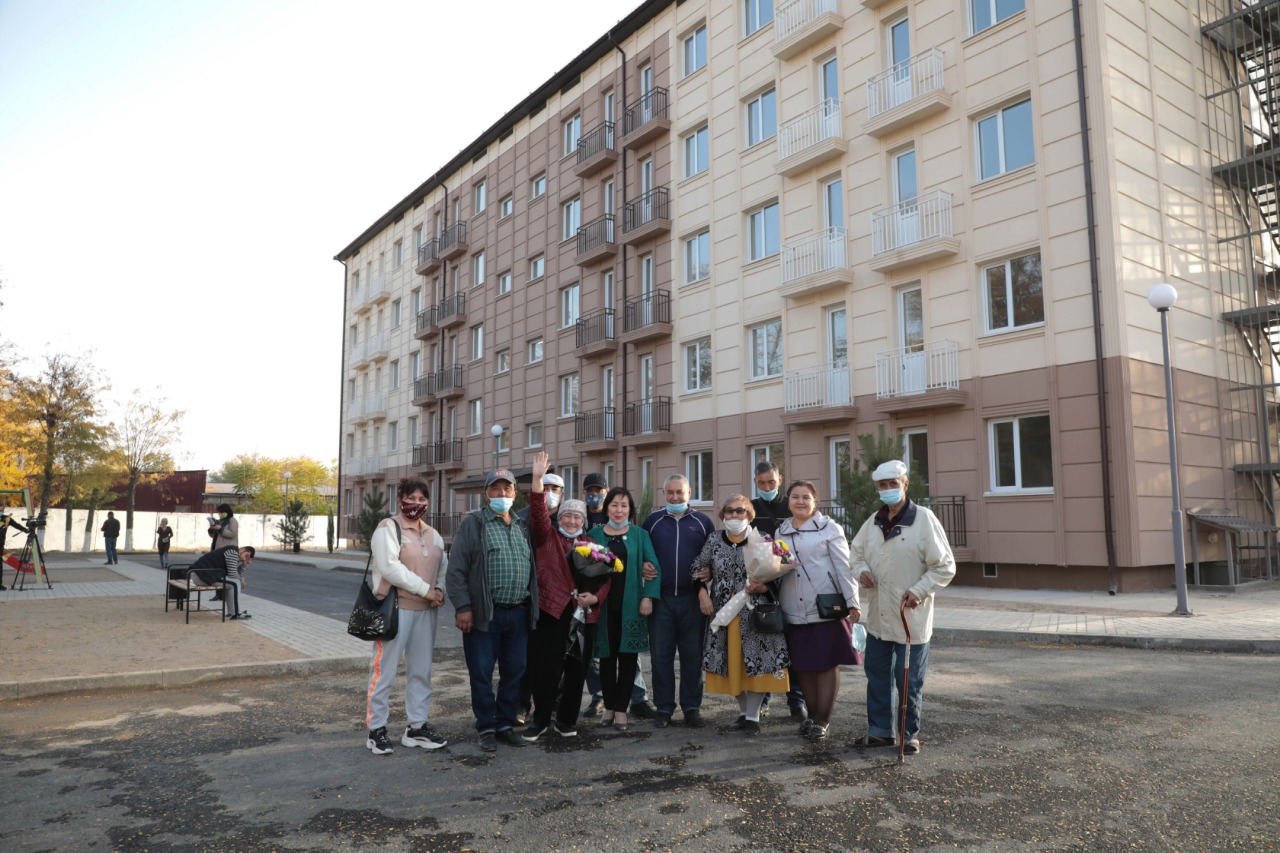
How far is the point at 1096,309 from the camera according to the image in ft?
53.2

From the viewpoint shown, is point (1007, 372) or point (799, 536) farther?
point (1007, 372)

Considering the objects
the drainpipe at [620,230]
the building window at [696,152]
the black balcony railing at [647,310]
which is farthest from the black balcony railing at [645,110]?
the black balcony railing at [647,310]

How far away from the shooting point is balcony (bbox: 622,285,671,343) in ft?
85.4

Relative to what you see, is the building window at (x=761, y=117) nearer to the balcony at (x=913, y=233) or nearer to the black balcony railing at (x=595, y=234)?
the balcony at (x=913, y=233)

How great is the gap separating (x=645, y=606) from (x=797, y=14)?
19.9 meters

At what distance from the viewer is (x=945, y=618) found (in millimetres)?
12914

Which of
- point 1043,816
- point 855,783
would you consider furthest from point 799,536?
point 1043,816

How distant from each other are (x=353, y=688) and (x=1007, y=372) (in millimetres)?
13924

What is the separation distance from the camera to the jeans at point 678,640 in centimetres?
684

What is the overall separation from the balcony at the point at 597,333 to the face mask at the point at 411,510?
21.4m

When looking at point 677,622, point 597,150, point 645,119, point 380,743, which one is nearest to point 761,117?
point 645,119

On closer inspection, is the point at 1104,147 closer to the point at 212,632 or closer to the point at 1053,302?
the point at 1053,302

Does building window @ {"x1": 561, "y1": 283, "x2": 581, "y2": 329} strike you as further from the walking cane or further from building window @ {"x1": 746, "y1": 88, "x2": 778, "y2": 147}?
the walking cane

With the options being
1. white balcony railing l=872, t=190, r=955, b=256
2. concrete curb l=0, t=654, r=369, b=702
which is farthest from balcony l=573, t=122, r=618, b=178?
concrete curb l=0, t=654, r=369, b=702
